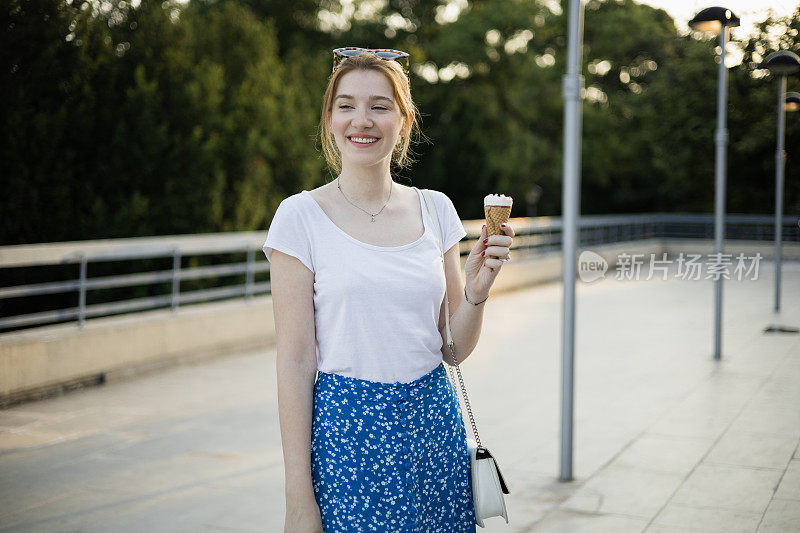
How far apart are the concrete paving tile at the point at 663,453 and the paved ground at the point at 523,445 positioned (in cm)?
2

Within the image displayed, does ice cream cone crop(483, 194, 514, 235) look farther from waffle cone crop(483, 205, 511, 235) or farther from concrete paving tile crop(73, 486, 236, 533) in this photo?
concrete paving tile crop(73, 486, 236, 533)

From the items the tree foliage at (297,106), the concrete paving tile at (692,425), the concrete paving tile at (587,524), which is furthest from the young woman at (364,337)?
the concrete paving tile at (692,425)

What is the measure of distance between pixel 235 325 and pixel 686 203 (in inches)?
1029

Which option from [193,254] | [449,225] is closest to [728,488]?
[449,225]

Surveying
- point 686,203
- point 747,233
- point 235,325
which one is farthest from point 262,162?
point 686,203

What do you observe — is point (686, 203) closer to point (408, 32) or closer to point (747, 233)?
point (747, 233)

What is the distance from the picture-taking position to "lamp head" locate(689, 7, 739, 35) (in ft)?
26.0

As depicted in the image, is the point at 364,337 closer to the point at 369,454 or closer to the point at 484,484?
the point at 369,454

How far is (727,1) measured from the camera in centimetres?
848

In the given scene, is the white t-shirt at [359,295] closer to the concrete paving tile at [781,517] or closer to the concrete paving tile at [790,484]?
the concrete paving tile at [781,517]

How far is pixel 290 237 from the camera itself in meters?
2.03

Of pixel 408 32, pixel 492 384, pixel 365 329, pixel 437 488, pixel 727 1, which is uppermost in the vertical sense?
pixel 408 32

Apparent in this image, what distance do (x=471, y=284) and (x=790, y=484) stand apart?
3.53 metres

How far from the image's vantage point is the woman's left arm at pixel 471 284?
208 cm
